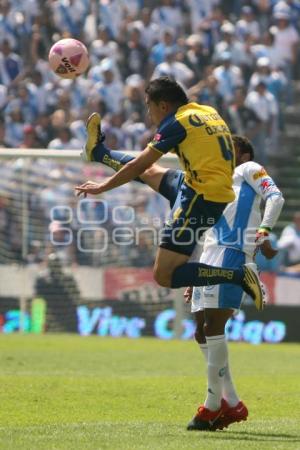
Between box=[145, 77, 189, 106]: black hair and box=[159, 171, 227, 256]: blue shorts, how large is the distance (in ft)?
2.18

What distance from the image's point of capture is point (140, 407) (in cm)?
1060

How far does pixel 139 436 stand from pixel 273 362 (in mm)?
7527

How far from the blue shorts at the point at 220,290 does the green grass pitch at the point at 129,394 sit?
0.97 m

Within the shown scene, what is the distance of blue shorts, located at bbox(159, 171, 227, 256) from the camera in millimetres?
8805

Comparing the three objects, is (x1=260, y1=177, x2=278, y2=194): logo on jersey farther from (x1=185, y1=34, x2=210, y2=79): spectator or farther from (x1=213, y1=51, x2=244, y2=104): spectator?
(x1=185, y1=34, x2=210, y2=79): spectator

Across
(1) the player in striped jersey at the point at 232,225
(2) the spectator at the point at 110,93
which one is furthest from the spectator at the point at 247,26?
(1) the player in striped jersey at the point at 232,225

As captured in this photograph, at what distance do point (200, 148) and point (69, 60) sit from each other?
2.55 meters

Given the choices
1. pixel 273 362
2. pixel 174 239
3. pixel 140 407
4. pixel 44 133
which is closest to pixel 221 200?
pixel 174 239

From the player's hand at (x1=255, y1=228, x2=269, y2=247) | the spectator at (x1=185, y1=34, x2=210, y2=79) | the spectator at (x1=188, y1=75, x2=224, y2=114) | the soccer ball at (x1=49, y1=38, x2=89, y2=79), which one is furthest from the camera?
the spectator at (x1=185, y1=34, x2=210, y2=79)

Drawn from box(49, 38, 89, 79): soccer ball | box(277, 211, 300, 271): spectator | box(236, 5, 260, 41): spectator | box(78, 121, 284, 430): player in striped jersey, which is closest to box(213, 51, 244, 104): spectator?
box(236, 5, 260, 41): spectator

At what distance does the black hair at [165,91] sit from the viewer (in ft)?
29.5

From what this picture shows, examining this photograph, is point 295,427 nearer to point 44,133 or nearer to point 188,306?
point 188,306

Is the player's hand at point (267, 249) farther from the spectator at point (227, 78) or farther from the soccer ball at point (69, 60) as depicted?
the spectator at point (227, 78)

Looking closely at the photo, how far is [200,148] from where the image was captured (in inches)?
348
